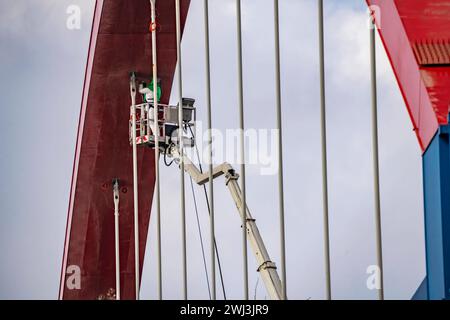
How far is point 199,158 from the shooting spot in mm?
20031

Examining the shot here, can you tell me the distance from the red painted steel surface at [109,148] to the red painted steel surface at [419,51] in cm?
809

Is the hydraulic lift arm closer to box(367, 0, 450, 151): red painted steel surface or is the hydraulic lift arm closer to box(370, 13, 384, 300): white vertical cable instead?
box(367, 0, 450, 151): red painted steel surface

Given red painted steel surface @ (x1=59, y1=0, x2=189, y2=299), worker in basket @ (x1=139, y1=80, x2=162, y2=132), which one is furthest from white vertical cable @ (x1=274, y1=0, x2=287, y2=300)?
worker in basket @ (x1=139, y1=80, x2=162, y2=132)

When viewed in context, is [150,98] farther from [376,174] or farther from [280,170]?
[376,174]

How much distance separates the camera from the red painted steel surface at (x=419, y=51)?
9.05m

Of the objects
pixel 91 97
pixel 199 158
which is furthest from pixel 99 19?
pixel 199 158

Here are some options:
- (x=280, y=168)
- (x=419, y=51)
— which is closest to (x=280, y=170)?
(x=280, y=168)

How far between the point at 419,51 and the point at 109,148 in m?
11.2

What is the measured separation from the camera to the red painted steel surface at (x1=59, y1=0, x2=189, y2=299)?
1806 cm

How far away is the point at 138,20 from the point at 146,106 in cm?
125

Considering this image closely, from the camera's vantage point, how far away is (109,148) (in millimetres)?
20188

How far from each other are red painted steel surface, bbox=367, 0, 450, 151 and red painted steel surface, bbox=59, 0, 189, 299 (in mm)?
8087
